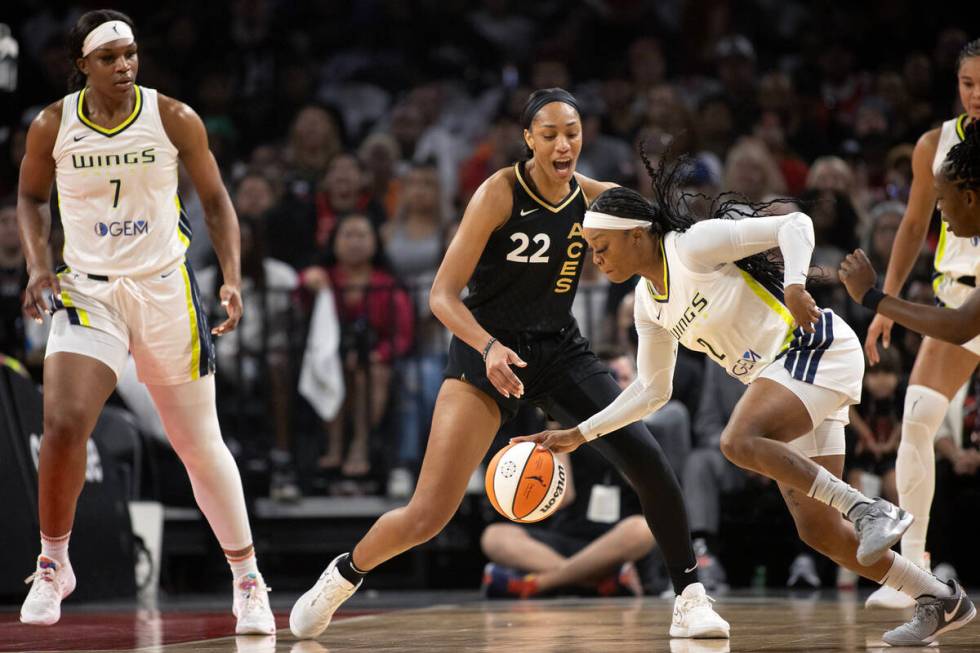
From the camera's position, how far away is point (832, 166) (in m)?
9.38

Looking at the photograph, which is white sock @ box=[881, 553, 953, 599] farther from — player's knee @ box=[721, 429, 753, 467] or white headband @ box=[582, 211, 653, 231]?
white headband @ box=[582, 211, 653, 231]

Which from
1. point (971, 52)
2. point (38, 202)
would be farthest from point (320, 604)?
point (971, 52)

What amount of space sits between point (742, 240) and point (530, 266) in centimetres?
84

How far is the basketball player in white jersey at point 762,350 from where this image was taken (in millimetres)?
4242

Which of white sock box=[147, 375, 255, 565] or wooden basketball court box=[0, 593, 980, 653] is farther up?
white sock box=[147, 375, 255, 565]

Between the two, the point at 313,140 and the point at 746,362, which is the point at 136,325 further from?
the point at 313,140

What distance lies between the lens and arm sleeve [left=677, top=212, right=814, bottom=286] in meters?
4.26

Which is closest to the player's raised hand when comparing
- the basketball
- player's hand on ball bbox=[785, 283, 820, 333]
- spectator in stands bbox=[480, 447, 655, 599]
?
the basketball

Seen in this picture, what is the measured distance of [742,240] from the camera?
4398 mm

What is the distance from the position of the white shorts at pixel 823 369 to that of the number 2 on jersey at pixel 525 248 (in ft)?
3.00

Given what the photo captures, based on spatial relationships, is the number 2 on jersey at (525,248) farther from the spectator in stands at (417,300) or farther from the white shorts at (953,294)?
the spectator in stands at (417,300)

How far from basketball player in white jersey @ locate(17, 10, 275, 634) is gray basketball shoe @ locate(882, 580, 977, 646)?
87.5 inches

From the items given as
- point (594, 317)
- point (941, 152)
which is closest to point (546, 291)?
point (941, 152)

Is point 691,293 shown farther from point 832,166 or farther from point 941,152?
point 832,166
